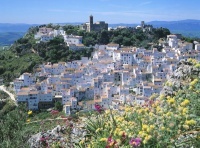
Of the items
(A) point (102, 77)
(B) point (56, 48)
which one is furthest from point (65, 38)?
(A) point (102, 77)

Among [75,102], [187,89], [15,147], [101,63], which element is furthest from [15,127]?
[101,63]

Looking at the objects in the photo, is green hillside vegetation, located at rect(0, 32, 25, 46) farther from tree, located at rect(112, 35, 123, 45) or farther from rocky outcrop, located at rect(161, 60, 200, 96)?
rocky outcrop, located at rect(161, 60, 200, 96)

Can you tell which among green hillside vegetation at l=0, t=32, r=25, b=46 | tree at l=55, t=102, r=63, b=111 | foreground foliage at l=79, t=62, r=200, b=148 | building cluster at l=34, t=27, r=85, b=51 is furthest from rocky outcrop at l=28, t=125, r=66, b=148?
green hillside vegetation at l=0, t=32, r=25, b=46

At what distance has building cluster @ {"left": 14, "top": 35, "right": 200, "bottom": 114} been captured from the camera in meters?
41.4

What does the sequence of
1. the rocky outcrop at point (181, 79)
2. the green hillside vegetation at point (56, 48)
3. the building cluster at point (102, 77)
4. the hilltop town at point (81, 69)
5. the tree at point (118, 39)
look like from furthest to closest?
the tree at point (118, 39) → the green hillside vegetation at point (56, 48) → the building cluster at point (102, 77) → the hilltop town at point (81, 69) → the rocky outcrop at point (181, 79)

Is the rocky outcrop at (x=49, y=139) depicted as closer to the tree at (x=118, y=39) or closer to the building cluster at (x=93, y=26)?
the tree at (x=118, y=39)

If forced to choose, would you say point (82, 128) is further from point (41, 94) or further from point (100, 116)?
point (41, 94)

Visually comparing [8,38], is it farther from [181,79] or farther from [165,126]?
[165,126]

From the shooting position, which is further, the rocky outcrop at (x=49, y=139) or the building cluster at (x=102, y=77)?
the building cluster at (x=102, y=77)

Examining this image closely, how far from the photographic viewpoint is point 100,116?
16.4ft

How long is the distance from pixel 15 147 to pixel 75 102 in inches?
1391

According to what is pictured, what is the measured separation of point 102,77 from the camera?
151 ft

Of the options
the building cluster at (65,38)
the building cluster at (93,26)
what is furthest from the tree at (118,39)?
the building cluster at (93,26)

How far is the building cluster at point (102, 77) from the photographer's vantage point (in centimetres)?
4141
